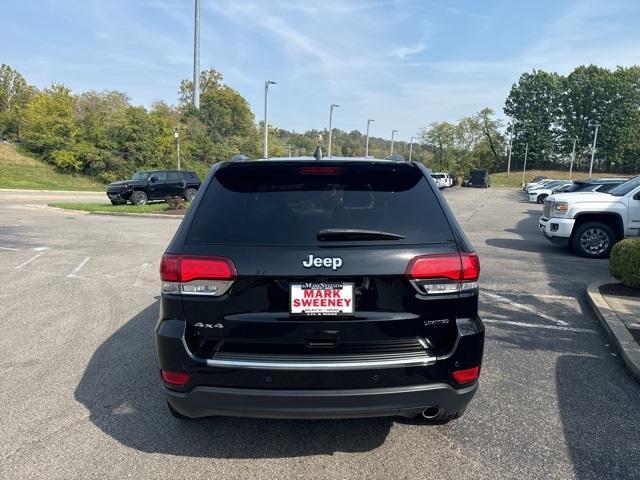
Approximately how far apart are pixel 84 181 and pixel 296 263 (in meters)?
43.7

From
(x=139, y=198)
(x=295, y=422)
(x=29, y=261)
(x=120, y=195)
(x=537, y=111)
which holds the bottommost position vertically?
(x=29, y=261)

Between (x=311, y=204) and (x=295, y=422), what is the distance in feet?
5.04

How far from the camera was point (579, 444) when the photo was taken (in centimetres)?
308

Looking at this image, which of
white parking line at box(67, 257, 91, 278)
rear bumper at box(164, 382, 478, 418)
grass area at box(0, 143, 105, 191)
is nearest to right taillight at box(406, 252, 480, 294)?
rear bumper at box(164, 382, 478, 418)

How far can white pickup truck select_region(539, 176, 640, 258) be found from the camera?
33.0 feet

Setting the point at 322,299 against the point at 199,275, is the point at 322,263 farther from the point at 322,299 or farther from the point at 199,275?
the point at 199,275

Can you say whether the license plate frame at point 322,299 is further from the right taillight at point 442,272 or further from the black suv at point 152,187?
the black suv at point 152,187

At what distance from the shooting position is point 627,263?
6609mm

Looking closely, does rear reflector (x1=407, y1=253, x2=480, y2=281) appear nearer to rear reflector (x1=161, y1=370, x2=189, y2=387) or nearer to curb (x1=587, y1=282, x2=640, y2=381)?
rear reflector (x1=161, y1=370, x2=189, y2=387)

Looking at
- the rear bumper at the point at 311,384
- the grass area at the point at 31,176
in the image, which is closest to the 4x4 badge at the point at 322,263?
the rear bumper at the point at 311,384

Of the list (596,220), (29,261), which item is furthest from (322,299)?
(596,220)

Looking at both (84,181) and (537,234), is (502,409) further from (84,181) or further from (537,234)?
(84,181)

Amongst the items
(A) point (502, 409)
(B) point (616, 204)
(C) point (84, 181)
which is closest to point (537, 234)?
(B) point (616, 204)

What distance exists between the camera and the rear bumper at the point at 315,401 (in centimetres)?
258
